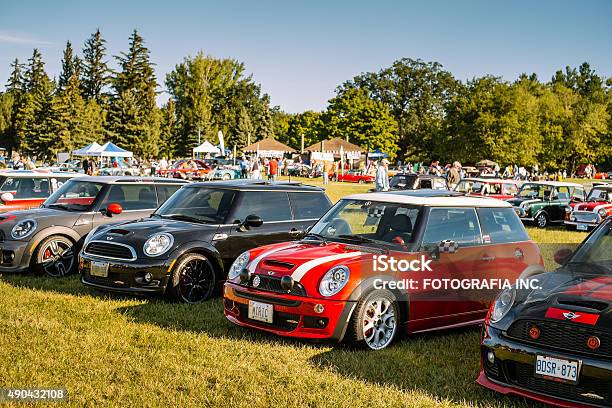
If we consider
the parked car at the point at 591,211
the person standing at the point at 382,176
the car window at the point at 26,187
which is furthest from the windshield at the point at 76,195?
the parked car at the point at 591,211

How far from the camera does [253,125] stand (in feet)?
358

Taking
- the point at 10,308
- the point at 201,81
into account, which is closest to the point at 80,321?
the point at 10,308

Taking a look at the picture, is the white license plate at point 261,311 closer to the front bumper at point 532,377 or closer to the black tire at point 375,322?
the black tire at point 375,322

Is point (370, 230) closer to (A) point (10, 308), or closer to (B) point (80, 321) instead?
(B) point (80, 321)

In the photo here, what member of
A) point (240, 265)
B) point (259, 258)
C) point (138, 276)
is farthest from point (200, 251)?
point (259, 258)

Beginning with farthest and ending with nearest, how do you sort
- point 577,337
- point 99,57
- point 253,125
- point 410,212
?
point 253,125
point 99,57
point 410,212
point 577,337

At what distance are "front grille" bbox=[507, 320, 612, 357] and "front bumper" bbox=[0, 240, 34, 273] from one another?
7676 millimetres

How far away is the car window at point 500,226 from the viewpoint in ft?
25.1

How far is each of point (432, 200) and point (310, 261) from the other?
176cm

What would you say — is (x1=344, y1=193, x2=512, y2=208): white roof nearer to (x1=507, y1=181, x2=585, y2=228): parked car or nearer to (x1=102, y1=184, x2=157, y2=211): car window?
(x1=102, y1=184, x2=157, y2=211): car window

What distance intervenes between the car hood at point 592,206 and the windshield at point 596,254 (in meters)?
15.2

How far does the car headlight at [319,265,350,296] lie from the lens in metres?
6.31

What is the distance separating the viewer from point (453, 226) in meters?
7.40

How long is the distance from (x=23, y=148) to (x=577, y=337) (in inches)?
3426
